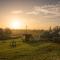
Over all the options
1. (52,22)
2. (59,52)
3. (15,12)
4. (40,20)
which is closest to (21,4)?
(15,12)

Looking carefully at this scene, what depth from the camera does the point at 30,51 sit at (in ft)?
16.3

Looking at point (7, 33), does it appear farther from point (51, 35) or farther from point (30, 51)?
point (51, 35)

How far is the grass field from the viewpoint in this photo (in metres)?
4.80

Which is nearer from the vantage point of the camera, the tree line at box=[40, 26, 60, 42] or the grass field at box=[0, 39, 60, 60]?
the grass field at box=[0, 39, 60, 60]

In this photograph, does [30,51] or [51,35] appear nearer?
[30,51]

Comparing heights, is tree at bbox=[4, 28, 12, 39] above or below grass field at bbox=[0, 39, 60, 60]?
above

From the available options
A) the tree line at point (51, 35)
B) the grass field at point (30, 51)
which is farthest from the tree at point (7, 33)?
the tree line at point (51, 35)

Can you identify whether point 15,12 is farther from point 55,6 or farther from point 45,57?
point 45,57

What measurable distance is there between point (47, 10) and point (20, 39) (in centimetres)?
120

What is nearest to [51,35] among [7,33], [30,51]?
[30,51]

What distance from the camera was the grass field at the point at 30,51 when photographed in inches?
189

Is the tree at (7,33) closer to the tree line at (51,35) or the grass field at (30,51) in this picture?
the grass field at (30,51)

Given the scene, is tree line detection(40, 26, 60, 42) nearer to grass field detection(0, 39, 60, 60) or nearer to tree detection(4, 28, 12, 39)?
grass field detection(0, 39, 60, 60)

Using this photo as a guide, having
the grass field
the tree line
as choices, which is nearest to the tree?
the grass field
